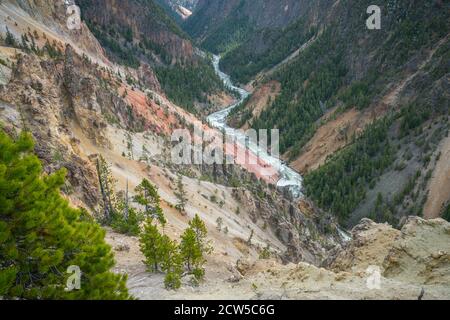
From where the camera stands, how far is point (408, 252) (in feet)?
55.9

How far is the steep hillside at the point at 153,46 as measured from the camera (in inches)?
5202

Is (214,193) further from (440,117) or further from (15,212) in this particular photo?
(440,117)

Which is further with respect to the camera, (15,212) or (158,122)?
(158,122)

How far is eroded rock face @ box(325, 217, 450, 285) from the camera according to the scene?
15758mm

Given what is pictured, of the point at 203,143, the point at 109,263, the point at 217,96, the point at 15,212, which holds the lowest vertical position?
the point at 109,263

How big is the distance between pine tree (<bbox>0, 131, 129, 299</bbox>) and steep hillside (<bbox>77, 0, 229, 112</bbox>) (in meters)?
108

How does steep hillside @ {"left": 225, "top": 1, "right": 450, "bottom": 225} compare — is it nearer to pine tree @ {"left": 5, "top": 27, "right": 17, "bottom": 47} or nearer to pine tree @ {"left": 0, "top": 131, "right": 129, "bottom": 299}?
pine tree @ {"left": 5, "top": 27, "right": 17, "bottom": 47}

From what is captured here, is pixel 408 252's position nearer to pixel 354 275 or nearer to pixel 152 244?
pixel 354 275

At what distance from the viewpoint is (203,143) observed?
7425 centimetres

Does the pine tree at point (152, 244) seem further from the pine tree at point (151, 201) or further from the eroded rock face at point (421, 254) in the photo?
the eroded rock face at point (421, 254)

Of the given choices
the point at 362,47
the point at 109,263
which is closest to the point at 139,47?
the point at 362,47

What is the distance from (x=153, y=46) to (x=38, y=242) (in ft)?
488

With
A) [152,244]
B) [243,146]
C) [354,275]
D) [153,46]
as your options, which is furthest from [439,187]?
[153,46]

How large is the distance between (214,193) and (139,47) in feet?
368
